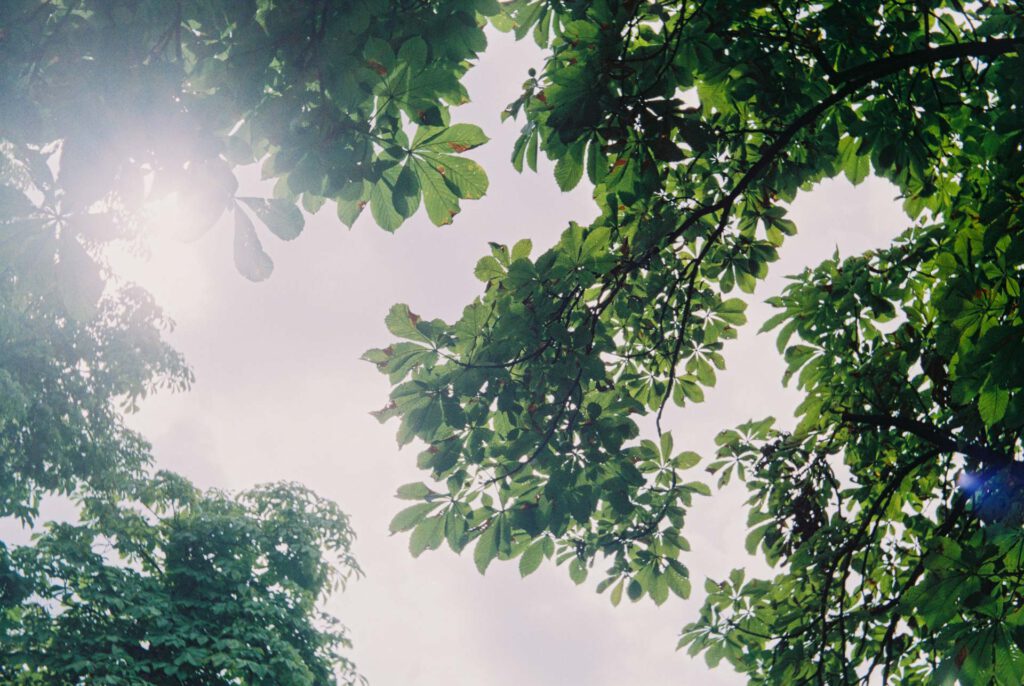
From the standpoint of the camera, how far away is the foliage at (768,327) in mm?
2404

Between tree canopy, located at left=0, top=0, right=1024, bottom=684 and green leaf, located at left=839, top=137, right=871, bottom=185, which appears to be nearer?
tree canopy, located at left=0, top=0, right=1024, bottom=684

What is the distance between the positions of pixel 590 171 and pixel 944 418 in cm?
293

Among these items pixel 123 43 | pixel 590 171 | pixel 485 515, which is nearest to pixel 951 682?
pixel 485 515

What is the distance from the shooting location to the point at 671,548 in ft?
10.3

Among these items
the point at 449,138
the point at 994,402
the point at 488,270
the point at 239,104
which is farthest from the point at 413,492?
the point at 994,402

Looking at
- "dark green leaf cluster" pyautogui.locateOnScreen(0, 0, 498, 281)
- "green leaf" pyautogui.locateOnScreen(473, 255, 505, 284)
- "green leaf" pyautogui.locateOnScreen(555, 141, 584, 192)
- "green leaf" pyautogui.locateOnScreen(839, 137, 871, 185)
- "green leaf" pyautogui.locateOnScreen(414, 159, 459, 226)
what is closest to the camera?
"dark green leaf cluster" pyautogui.locateOnScreen(0, 0, 498, 281)

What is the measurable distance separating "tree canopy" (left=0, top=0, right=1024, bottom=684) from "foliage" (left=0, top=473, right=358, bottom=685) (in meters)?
10.8

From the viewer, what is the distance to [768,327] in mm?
4148

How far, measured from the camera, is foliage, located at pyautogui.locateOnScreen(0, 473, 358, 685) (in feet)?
39.8

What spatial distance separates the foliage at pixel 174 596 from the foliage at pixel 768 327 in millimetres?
10676

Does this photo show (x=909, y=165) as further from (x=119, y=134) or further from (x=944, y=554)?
(x=119, y=134)

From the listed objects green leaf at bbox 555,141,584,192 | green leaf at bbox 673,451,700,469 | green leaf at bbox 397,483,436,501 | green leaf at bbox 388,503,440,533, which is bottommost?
green leaf at bbox 388,503,440,533

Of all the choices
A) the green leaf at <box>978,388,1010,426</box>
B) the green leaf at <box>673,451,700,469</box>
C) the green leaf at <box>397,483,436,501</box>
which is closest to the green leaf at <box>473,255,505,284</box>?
the green leaf at <box>397,483,436,501</box>

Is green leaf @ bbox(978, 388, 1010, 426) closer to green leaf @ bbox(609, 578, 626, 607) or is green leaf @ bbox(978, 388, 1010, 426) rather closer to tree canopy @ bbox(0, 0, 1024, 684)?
tree canopy @ bbox(0, 0, 1024, 684)
